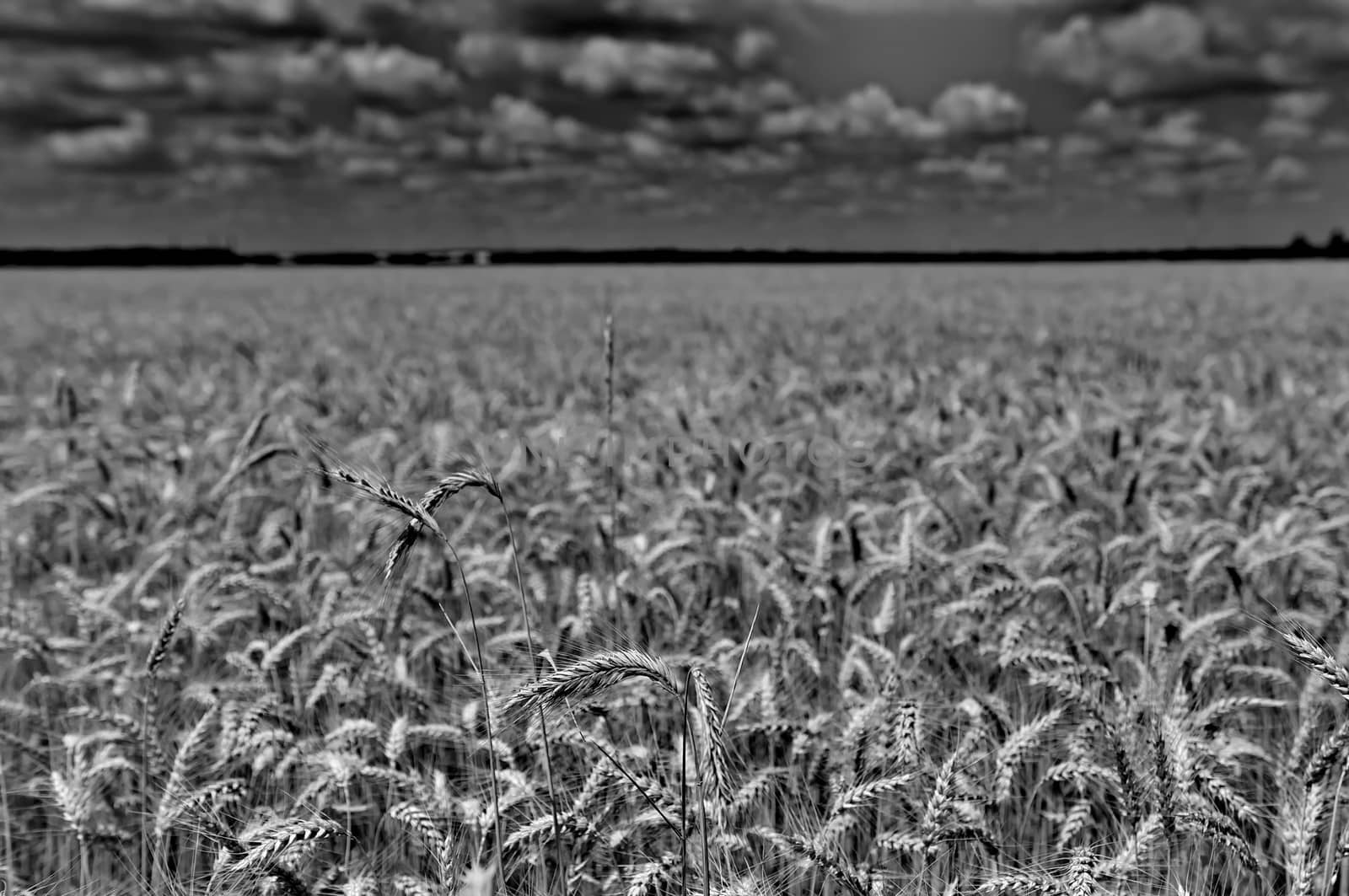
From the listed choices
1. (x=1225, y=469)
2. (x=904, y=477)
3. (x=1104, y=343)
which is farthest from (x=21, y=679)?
(x=1104, y=343)

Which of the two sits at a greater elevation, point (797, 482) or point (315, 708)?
point (797, 482)

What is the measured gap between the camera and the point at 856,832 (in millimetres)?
2555

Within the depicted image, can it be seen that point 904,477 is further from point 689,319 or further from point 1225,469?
point 689,319

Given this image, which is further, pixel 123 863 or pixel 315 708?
pixel 315 708

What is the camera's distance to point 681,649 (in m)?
2.98

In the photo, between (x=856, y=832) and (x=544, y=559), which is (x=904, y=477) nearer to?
(x=544, y=559)

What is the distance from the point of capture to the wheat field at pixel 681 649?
1926mm

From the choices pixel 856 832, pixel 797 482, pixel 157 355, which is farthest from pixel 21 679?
pixel 157 355

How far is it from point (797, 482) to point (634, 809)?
8.45 ft

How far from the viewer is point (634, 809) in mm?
2400

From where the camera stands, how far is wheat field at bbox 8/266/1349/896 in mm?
1926

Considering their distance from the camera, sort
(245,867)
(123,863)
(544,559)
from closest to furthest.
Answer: (245,867)
(123,863)
(544,559)

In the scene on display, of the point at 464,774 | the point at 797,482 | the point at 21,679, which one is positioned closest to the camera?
the point at 464,774

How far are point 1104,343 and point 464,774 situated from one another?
12.1 meters
